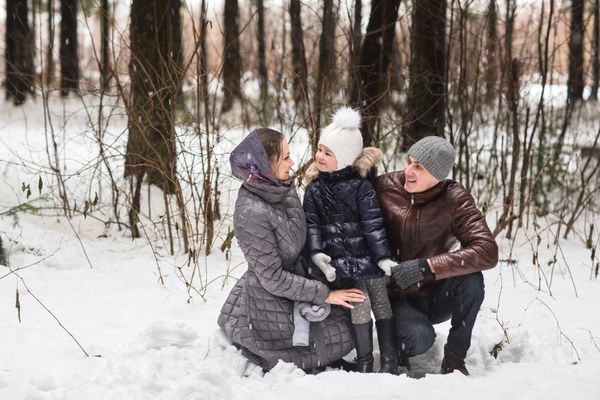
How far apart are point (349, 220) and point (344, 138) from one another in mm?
413

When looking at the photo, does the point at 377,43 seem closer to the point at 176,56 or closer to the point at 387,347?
the point at 176,56

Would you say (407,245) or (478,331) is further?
(478,331)

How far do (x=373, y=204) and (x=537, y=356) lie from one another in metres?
1.30

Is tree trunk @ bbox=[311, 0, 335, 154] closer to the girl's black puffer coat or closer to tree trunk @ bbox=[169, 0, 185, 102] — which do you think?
tree trunk @ bbox=[169, 0, 185, 102]

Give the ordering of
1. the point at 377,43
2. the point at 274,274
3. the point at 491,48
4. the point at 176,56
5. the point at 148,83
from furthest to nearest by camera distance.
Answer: the point at 377,43, the point at 491,48, the point at 176,56, the point at 148,83, the point at 274,274

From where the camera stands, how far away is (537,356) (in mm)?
3570

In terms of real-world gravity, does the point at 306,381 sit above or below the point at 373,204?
below

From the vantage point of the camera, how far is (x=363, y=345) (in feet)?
10.7

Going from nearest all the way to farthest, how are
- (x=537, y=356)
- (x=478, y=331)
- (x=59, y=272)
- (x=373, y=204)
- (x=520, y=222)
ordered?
(x=373, y=204), (x=537, y=356), (x=478, y=331), (x=59, y=272), (x=520, y=222)

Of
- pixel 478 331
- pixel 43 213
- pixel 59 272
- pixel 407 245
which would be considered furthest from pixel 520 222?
pixel 43 213

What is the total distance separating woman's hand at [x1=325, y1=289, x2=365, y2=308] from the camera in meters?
3.16

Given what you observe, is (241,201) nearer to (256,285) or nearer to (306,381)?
(256,285)

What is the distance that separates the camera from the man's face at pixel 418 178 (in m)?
3.25

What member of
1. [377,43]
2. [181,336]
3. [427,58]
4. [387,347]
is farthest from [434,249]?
[377,43]
